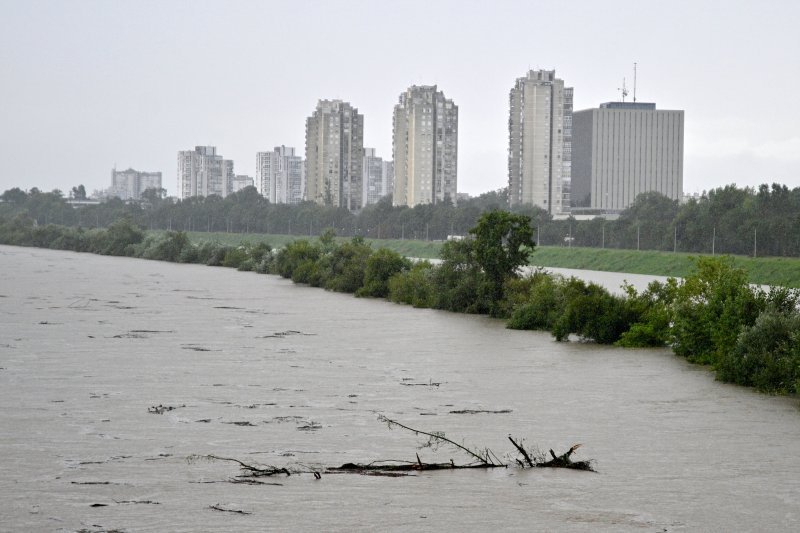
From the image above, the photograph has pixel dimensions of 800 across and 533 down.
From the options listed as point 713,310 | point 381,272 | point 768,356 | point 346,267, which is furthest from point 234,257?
point 768,356

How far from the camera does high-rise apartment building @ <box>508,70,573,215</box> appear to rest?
6211 inches

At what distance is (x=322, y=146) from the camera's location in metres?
174

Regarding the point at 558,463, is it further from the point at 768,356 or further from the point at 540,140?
the point at 540,140

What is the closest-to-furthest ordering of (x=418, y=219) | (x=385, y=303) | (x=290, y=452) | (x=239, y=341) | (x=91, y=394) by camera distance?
1. (x=290, y=452)
2. (x=91, y=394)
3. (x=239, y=341)
4. (x=385, y=303)
5. (x=418, y=219)

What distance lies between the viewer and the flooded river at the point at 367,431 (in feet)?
33.2

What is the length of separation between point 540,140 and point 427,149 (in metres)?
15.7

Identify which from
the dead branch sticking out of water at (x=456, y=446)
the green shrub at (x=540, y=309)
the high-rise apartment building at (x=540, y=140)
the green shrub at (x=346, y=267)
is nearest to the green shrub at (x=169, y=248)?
the green shrub at (x=346, y=267)

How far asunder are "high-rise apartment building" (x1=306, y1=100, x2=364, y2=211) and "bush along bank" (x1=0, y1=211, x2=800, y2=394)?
106763 mm

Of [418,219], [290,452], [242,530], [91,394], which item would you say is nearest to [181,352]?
[91,394]

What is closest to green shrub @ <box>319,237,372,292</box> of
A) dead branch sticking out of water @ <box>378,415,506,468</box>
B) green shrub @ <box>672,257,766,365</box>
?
green shrub @ <box>672,257,766,365</box>

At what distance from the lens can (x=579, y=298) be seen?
89.5 ft

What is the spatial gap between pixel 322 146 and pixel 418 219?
6554cm

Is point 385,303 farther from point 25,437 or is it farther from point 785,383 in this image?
point 25,437

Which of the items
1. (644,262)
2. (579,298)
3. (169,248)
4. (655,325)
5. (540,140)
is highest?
(540,140)
